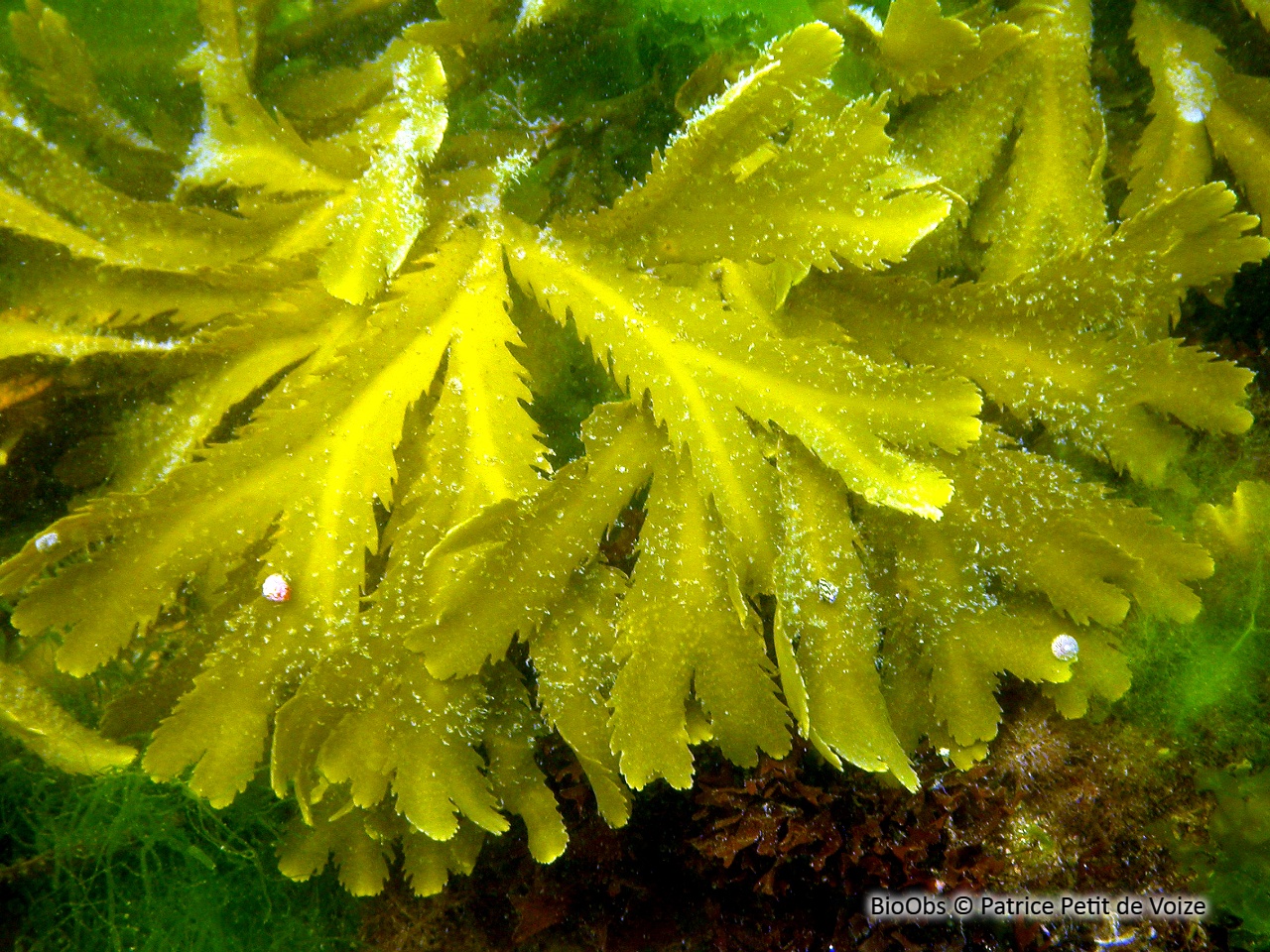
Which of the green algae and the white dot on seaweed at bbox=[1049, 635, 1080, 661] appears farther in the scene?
the green algae

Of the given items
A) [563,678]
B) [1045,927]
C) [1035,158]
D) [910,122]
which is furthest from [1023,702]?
[910,122]

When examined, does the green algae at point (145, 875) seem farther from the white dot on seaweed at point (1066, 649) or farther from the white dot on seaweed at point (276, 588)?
the white dot on seaweed at point (1066, 649)

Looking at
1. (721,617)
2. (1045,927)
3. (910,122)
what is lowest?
(1045,927)

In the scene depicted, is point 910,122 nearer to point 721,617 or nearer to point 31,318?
point 721,617

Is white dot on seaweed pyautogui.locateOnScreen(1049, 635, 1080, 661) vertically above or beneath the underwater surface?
beneath

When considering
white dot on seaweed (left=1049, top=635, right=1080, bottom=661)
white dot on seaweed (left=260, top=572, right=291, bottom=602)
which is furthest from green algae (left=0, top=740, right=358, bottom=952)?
white dot on seaweed (left=1049, top=635, right=1080, bottom=661)

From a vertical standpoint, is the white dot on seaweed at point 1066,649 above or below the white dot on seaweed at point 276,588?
below

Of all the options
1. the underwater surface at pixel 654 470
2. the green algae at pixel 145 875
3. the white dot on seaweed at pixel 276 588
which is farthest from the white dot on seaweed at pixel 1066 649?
the green algae at pixel 145 875

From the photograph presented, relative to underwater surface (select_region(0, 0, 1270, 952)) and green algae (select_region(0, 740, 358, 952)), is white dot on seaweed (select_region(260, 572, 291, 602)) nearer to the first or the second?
underwater surface (select_region(0, 0, 1270, 952))
